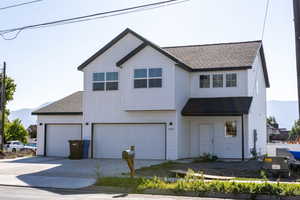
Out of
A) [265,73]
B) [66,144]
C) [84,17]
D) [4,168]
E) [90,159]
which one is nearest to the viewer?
[84,17]

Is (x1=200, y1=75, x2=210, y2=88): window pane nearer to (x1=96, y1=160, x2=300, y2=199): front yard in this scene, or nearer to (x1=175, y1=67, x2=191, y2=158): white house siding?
(x1=175, y1=67, x2=191, y2=158): white house siding

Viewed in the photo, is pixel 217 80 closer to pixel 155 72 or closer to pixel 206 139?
pixel 206 139

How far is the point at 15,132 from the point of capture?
49031mm

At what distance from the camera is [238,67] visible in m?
24.8

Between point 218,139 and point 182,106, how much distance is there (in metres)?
2.96

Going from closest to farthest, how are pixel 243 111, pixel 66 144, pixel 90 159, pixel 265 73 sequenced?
1. pixel 243 111
2. pixel 90 159
3. pixel 66 144
4. pixel 265 73

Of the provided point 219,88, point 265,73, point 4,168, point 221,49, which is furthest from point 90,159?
point 265,73

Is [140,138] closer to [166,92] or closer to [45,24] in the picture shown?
[166,92]

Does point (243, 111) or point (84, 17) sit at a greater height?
point (84, 17)

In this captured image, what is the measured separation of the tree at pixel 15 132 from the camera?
1901 inches

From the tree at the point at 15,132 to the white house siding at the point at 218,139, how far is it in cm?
2935

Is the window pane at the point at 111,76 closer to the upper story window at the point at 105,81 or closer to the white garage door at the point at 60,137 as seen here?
the upper story window at the point at 105,81

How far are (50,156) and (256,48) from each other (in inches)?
601

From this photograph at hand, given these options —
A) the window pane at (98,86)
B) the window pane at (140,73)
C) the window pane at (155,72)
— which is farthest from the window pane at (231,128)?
the window pane at (98,86)
